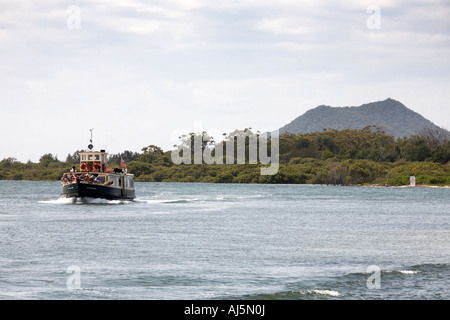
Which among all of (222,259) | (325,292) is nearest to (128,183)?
(222,259)

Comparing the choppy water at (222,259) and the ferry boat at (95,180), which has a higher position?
the ferry boat at (95,180)

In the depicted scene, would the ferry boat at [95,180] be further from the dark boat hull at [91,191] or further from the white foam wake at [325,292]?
the white foam wake at [325,292]

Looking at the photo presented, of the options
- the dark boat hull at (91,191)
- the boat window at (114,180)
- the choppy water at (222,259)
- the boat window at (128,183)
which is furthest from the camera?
the boat window at (128,183)

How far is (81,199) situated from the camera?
70.8 metres

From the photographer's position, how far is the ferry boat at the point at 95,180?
69250 mm

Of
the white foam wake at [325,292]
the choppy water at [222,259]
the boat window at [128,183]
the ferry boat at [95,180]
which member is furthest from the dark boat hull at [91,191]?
the white foam wake at [325,292]

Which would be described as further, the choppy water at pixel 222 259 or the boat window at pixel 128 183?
the boat window at pixel 128 183

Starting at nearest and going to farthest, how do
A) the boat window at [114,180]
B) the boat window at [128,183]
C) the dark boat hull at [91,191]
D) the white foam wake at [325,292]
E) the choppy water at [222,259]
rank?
the white foam wake at [325,292]
the choppy water at [222,259]
the dark boat hull at [91,191]
the boat window at [114,180]
the boat window at [128,183]

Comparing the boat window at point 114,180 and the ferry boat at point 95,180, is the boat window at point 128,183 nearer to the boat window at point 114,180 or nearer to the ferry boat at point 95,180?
the ferry boat at point 95,180

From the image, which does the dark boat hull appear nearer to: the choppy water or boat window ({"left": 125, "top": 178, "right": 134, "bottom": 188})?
boat window ({"left": 125, "top": 178, "right": 134, "bottom": 188})

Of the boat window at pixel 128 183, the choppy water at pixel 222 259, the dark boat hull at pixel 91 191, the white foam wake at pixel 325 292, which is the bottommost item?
the white foam wake at pixel 325 292

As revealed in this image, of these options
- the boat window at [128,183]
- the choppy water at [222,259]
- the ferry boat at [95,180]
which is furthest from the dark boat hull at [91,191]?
the choppy water at [222,259]

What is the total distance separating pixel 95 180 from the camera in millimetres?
69688

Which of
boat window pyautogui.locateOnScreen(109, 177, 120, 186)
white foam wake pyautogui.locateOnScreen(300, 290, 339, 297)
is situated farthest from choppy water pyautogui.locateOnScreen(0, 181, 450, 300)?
boat window pyautogui.locateOnScreen(109, 177, 120, 186)
